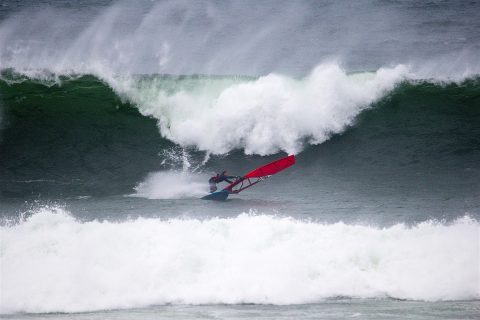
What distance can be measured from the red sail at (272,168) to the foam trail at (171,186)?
1074 millimetres

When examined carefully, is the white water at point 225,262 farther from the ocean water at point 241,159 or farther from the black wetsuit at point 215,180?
the black wetsuit at point 215,180

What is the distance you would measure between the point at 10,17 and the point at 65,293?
22020mm

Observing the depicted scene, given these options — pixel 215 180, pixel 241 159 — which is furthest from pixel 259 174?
pixel 241 159

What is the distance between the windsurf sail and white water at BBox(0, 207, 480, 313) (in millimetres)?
2685

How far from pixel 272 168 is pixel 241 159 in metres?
1.74

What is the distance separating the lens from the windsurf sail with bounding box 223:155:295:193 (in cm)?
1323

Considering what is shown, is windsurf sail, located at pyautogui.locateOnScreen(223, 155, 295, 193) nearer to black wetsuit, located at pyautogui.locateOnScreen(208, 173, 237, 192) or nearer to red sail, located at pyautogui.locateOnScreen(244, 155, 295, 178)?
red sail, located at pyautogui.locateOnScreen(244, 155, 295, 178)

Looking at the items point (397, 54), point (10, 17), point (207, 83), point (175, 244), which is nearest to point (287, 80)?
point (207, 83)

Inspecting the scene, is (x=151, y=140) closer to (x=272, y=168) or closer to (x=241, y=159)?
(x=241, y=159)

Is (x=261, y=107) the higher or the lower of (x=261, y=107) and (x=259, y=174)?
the higher

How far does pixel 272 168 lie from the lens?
13.6 meters

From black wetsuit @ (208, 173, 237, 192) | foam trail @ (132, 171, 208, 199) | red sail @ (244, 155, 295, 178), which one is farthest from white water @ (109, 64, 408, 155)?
black wetsuit @ (208, 173, 237, 192)

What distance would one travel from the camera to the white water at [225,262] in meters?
8.97

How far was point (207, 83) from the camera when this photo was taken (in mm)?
18328
